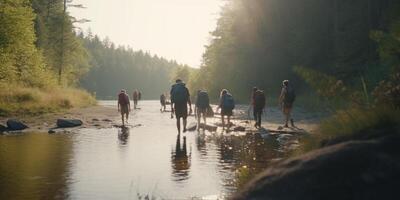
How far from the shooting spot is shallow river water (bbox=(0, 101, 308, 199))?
29.1 feet

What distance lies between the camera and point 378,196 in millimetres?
4785

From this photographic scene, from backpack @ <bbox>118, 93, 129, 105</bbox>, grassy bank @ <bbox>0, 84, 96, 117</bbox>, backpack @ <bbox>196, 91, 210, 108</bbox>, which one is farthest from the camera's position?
grassy bank @ <bbox>0, 84, 96, 117</bbox>

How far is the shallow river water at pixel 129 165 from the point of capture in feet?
29.1

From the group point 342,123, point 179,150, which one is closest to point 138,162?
point 179,150

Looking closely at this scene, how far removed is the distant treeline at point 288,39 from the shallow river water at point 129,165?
29353mm

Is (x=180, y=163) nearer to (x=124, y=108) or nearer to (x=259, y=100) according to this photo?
(x=259, y=100)

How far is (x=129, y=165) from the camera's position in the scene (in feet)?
40.2

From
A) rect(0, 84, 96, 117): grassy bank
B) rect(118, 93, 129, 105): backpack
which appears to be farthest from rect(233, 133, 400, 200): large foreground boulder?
rect(0, 84, 96, 117): grassy bank

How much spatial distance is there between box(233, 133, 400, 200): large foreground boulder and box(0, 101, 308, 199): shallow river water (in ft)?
5.90

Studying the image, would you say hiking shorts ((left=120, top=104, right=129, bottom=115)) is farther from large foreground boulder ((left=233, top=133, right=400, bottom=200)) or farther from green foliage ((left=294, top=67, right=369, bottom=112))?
large foreground boulder ((left=233, top=133, right=400, bottom=200))

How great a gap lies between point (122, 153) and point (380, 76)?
2378cm

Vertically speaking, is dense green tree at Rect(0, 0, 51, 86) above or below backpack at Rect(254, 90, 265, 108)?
above

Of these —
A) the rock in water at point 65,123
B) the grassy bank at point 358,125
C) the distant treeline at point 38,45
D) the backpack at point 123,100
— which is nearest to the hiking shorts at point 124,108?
the backpack at point 123,100

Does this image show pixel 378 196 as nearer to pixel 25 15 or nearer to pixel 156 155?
pixel 156 155
